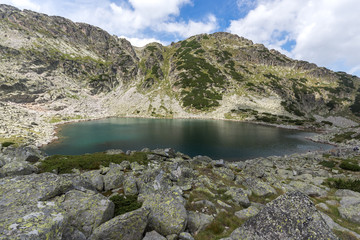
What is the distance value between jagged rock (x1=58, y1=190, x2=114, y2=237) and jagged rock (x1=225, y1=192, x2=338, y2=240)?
6.24m

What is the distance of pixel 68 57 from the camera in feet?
617

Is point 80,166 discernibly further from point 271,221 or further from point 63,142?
point 63,142

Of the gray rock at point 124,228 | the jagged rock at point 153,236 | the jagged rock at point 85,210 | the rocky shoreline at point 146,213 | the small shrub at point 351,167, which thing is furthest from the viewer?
the small shrub at point 351,167

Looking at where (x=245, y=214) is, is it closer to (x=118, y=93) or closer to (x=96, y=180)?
(x=96, y=180)

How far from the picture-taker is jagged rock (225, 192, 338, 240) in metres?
6.08

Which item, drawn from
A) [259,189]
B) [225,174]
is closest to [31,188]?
[259,189]

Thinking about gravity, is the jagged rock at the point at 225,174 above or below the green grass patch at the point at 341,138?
above

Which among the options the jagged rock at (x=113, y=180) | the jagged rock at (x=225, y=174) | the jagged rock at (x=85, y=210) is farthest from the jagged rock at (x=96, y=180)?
the jagged rock at (x=225, y=174)

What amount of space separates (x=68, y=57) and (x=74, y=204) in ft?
777

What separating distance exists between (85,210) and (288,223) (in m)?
9.17

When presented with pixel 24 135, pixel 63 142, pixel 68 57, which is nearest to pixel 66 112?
pixel 24 135

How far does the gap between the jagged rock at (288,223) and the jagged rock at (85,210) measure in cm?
624

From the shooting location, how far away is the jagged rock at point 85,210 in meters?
7.03

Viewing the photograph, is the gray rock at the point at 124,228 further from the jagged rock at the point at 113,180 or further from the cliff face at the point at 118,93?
the cliff face at the point at 118,93
